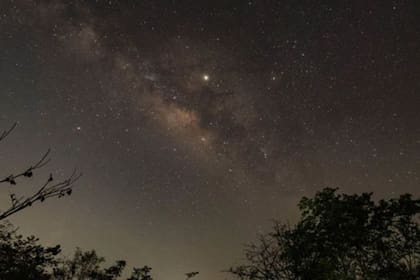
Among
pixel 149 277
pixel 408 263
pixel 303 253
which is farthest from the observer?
pixel 149 277

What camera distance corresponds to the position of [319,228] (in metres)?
19.8

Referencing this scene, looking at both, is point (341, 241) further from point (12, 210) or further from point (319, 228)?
point (12, 210)

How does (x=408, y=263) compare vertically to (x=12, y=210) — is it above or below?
above

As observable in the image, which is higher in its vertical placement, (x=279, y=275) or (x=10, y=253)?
(x=279, y=275)

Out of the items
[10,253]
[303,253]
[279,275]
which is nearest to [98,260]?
[279,275]

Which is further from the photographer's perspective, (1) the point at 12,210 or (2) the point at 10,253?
(2) the point at 10,253

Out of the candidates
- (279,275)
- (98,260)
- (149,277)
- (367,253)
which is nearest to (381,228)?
(367,253)

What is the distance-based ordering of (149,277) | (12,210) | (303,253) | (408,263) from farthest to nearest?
(149,277) < (303,253) < (408,263) < (12,210)

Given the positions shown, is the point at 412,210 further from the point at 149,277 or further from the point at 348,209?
the point at 149,277

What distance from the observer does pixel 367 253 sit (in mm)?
19453

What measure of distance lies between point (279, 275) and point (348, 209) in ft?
20.3

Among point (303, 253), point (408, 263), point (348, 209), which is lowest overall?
point (408, 263)

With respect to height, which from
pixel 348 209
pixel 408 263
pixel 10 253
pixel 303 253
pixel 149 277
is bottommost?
pixel 10 253

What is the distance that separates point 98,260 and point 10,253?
40.4m
